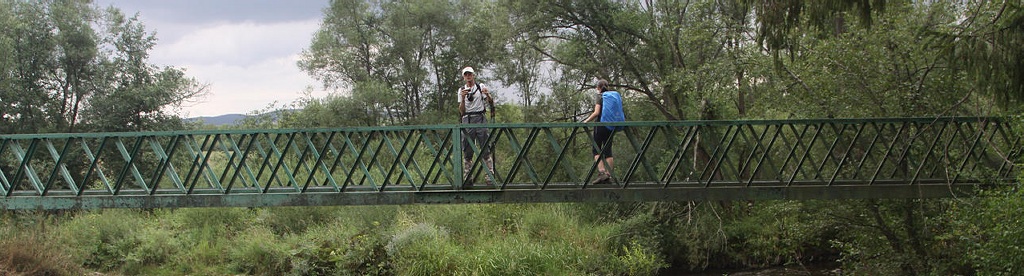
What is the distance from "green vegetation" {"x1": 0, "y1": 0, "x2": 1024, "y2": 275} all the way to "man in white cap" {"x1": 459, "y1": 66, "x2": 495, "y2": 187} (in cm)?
380

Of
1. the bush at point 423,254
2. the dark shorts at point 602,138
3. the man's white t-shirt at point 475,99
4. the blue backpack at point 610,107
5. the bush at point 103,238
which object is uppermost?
the man's white t-shirt at point 475,99

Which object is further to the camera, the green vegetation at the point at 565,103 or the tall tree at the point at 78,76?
the tall tree at the point at 78,76

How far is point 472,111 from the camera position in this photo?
11984 millimetres

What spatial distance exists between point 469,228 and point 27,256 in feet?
33.1

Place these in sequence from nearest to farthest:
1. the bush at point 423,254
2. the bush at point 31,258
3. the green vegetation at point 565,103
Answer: the green vegetation at point 565,103 → the bush at point 31,258 → the bush at point 423,254

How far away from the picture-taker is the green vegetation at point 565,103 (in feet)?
43.2

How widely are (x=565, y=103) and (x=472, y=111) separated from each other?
45.3 ft

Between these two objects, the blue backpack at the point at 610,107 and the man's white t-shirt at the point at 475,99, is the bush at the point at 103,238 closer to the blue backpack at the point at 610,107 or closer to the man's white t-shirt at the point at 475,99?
the man's white t-shirt at the point at 475,99

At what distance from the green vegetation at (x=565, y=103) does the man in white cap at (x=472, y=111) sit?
3.80m

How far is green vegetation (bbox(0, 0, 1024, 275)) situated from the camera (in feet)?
43.2

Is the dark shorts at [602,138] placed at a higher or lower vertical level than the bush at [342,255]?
higher

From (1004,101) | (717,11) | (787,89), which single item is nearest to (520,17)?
(717,11)

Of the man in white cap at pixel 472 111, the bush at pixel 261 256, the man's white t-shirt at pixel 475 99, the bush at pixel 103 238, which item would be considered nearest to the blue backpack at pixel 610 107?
the man in white cap at pixel 472 111

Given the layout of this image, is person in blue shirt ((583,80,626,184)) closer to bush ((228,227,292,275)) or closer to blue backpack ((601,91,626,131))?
blue backpack ((601,91,626,131))
